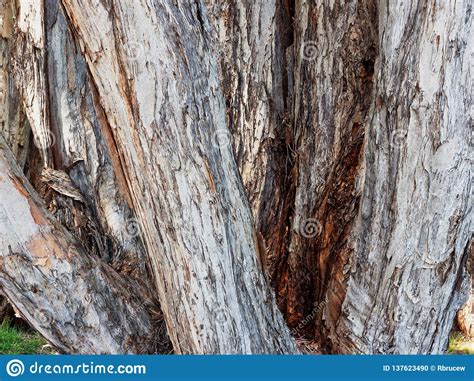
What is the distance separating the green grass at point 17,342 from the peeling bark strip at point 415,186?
242 centimetres

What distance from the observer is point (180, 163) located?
2.21 meters

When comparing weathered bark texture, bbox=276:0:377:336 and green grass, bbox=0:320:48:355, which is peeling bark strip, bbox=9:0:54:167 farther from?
green grass, bbox=0:320:48:355

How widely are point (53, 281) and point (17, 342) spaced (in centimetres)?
216

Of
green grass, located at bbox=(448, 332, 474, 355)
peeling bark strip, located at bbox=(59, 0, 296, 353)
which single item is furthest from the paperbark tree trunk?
green grass, located at bbox=(448, 332, 474, 355)

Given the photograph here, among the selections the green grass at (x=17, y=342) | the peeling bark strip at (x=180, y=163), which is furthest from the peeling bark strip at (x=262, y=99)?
the green grass at (x=17, y=342)

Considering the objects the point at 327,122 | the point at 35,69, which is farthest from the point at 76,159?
the point at 327,122

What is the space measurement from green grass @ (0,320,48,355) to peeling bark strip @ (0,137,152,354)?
1.84 metres

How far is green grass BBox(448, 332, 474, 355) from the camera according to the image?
455cm

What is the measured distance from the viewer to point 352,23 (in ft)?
8.61

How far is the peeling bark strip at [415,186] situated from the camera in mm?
2250

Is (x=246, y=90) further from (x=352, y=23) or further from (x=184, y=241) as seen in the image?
(x=184, y=241)

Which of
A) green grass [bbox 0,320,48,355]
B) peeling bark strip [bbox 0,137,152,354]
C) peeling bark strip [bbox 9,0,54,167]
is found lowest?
green grass [bbox 0,320,48,355]

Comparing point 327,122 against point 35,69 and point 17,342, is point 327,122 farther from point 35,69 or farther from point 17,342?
point 17,342

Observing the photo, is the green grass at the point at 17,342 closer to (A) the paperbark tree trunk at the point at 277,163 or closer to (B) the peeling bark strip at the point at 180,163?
(A) the paperbark tree trunk at the point at 277,163
